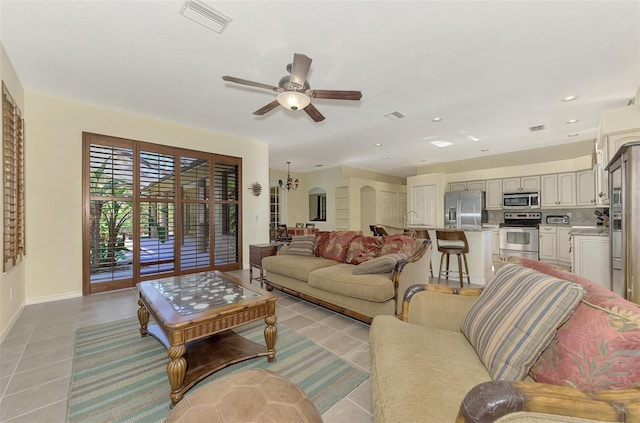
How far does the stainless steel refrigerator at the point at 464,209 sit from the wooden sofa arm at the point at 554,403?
21.7 feet

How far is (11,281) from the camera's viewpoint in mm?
2756

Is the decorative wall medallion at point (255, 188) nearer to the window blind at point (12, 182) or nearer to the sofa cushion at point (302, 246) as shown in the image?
the sofa cushion at point (302, 246)

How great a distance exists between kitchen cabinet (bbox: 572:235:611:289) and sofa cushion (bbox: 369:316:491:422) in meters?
3.06

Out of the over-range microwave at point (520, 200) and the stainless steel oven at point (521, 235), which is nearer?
the stainless steel oven at point (521, 235)

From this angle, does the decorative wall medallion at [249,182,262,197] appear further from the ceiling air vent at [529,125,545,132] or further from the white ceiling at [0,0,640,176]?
the ceiling air vent at [529,125,545,132]

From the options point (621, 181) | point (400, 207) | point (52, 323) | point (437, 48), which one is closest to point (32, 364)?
point (52, 323)

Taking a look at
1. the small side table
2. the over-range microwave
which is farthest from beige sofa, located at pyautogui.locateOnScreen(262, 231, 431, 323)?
the over-range microwave

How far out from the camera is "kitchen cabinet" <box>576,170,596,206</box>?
5574mm

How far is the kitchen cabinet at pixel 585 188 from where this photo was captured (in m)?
5.57

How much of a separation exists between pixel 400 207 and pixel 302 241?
6.90 m

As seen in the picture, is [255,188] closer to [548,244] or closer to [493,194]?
[493,194]

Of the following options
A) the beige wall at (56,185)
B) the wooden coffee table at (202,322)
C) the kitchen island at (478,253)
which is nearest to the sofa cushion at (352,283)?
the wooden coffee table at (202,322)

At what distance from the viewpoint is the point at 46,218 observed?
136 inches

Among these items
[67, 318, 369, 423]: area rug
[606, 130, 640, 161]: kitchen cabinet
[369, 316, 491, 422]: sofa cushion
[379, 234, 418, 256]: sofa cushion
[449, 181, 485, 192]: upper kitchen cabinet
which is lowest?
[67, 318, 369, 423]: area rug
